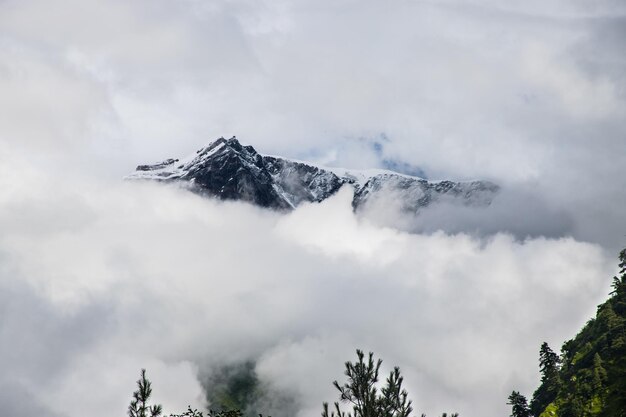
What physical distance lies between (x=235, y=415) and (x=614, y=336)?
5850 inches

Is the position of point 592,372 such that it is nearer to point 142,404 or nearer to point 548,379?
point 548,379

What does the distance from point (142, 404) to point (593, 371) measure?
13757cm

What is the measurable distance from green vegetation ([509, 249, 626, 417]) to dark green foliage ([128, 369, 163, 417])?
381 feet

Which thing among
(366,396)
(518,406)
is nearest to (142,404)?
(366,396)

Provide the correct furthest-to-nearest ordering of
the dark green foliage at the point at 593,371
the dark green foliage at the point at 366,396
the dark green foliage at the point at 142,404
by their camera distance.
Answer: the dark green foliage at the point at 593,371
the dark green foliage at the point at 142,404
the dark green foliage at the point at 366,396

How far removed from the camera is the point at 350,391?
29.7m

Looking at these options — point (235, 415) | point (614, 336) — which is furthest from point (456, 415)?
point (614, 336)

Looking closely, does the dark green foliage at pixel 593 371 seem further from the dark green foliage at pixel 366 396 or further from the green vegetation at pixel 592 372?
the dark green foliage at pixel 366 396

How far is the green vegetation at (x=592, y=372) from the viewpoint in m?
139

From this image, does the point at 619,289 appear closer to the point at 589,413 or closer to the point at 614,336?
the point at 614,336

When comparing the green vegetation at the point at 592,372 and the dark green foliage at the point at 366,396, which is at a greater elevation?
the green vegetation at the point at 592,372

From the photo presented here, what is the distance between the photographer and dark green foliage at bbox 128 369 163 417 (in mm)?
38597

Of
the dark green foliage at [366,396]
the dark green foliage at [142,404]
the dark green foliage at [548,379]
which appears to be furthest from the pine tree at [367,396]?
the dark green foliage at [548,379]

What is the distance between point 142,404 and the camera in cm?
3966
